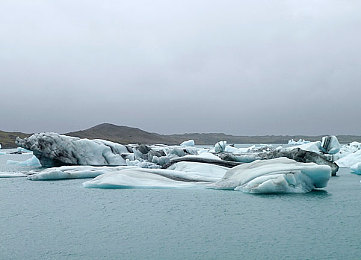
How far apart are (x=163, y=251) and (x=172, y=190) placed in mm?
8082

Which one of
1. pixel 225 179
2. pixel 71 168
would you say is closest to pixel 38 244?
pixel 225 179

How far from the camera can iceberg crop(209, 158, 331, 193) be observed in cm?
1411

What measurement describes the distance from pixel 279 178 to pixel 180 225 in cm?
550

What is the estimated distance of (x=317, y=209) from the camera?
452 inches

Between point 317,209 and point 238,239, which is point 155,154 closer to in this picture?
point 317,209

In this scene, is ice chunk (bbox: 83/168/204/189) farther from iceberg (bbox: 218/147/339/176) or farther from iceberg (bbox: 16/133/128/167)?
iceberg (bbox: 16/133/128/167)

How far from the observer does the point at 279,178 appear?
14.0 metres

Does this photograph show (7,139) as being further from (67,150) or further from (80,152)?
(80,152)

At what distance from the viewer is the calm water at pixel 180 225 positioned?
7.57 meters

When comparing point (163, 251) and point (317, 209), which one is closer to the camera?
point (163, 251)

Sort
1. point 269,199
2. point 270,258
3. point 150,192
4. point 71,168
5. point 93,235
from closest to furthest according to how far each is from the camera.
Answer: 1. point 270,258
2. point 93,235
3. point 269,199
4. point 150,192
5. point 71,168

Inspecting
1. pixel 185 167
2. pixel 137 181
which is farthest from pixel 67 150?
pixel 137 181

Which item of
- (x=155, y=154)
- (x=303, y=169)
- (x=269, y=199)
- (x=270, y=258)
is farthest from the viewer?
(x=155, y=154)

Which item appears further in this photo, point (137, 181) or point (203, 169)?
point (203, 169)
